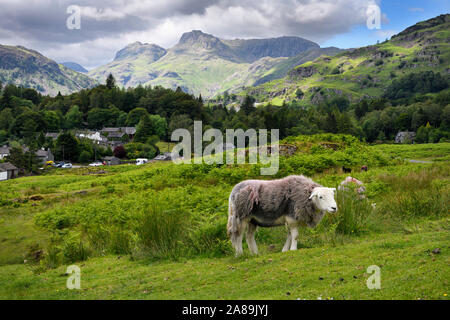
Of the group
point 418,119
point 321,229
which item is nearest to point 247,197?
point 321,229

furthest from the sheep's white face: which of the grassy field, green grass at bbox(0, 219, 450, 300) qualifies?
green grass at bbox(0, 219, 450, 300)

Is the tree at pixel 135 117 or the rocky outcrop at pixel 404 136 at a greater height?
the tree at pixel 135 117

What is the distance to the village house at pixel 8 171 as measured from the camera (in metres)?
59.5

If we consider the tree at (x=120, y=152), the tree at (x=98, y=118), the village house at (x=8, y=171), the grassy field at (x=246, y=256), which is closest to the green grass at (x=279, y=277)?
the grassy field at (x=246, y=256)

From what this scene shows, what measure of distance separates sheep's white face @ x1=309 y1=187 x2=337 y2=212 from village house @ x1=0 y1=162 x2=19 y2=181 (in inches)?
2610

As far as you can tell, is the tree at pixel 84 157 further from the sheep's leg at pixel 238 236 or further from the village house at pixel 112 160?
the sheep's leg at pixel 238 236

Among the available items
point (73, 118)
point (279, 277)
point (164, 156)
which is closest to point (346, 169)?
point (279, 277)

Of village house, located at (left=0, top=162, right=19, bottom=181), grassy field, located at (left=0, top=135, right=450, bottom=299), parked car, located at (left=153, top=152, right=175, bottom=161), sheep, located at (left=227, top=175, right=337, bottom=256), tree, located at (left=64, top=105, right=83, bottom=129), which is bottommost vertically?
village house, located at (left=0, top=162, right=19, bottom=181)

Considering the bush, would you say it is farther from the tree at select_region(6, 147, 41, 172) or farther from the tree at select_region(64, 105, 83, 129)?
the tree at select_region(64, 105, 83, 129)

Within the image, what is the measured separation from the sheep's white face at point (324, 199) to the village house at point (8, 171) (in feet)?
217

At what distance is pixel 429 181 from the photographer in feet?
45.8

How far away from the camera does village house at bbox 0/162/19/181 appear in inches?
2342

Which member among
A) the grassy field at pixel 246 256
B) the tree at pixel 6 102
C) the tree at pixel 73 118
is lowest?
the grassy field at pixel 246 256
